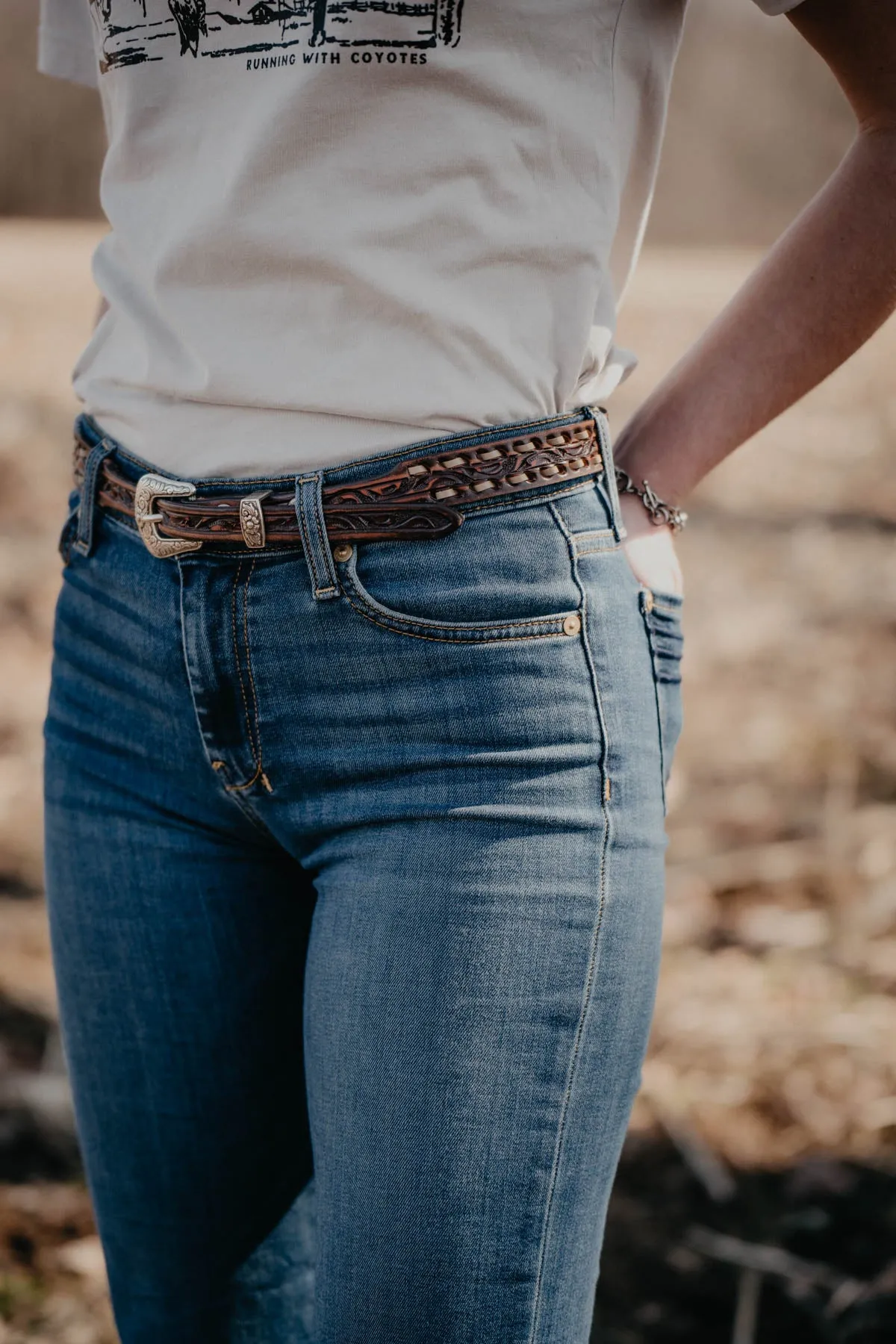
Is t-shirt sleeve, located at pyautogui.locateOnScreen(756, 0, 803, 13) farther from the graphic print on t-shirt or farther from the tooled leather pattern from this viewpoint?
the tooled leather pattern

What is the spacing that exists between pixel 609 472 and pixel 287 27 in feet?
1.37

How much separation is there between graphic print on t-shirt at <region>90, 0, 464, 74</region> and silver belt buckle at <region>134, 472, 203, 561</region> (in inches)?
13.1

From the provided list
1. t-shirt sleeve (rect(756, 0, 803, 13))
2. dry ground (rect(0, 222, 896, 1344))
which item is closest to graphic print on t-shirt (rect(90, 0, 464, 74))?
t-shirt sleeve (rect(756, 0, 803, 13))

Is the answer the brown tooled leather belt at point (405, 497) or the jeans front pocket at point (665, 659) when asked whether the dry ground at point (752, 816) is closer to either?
the jeans front pocket at point (665, 659)

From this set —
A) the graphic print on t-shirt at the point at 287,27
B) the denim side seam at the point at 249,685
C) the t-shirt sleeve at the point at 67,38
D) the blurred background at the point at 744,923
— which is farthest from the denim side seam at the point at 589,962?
the blurred background at the point at 744,923

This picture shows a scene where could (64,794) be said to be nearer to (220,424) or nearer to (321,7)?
(220,424)

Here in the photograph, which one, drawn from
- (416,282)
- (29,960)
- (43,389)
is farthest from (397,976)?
(43,389)

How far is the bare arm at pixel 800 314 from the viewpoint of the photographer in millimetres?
1022

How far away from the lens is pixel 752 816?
3.35 metres

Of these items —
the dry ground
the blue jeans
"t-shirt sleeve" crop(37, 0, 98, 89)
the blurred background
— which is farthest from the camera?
the dry ground

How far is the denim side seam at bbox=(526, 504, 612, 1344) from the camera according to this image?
895mm

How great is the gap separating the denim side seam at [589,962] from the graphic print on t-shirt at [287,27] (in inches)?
14.5

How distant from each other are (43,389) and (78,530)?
513cm

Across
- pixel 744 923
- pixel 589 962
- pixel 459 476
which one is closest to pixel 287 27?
pixel 459 476
